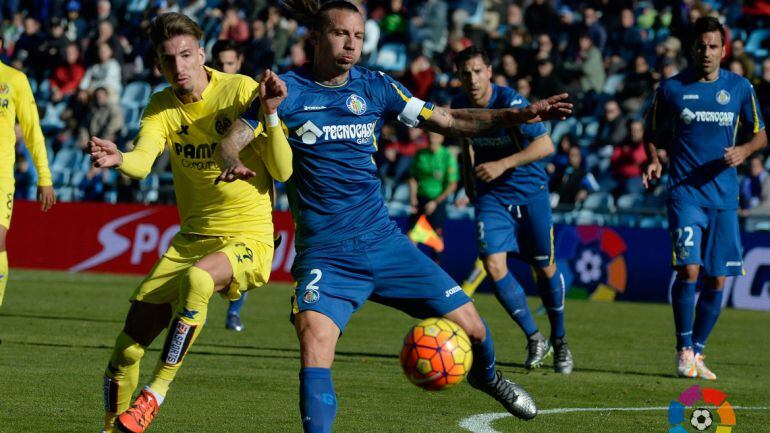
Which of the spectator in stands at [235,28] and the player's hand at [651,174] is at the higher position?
the spectator in stands at [235,28]

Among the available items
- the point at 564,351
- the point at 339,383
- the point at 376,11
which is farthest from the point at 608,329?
the point at 376,11

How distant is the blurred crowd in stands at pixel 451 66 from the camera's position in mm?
20344

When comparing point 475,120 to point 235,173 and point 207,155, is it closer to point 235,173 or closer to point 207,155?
point 235,173

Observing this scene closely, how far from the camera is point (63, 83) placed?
27312 millimetres

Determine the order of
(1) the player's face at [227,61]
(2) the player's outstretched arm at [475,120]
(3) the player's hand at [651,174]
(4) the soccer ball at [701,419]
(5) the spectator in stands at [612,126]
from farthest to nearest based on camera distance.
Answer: (5) the spectator in stands at [612,126] → (1) the player's face at [227,61] → (3) the player's hand at [651,174] → (4) the soccer ball at [701,419] → (2) the player's outstretched arm at [475,120]

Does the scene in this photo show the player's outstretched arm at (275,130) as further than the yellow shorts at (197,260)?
No

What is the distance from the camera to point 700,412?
8438mm

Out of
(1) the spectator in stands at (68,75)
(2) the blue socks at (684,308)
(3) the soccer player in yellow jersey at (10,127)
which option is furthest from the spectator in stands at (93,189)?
(2) the blue socks at (684,308)

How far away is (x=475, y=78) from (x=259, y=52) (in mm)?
14396

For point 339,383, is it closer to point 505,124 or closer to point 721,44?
point 505,124

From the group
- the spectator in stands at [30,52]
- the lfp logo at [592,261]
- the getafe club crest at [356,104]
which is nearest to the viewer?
the getafe club crest at [356,104]

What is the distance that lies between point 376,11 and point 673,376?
1693 cm

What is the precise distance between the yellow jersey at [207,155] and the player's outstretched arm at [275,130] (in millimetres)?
997

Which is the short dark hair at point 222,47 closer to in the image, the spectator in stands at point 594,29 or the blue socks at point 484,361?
the blue socks at point 484,361
